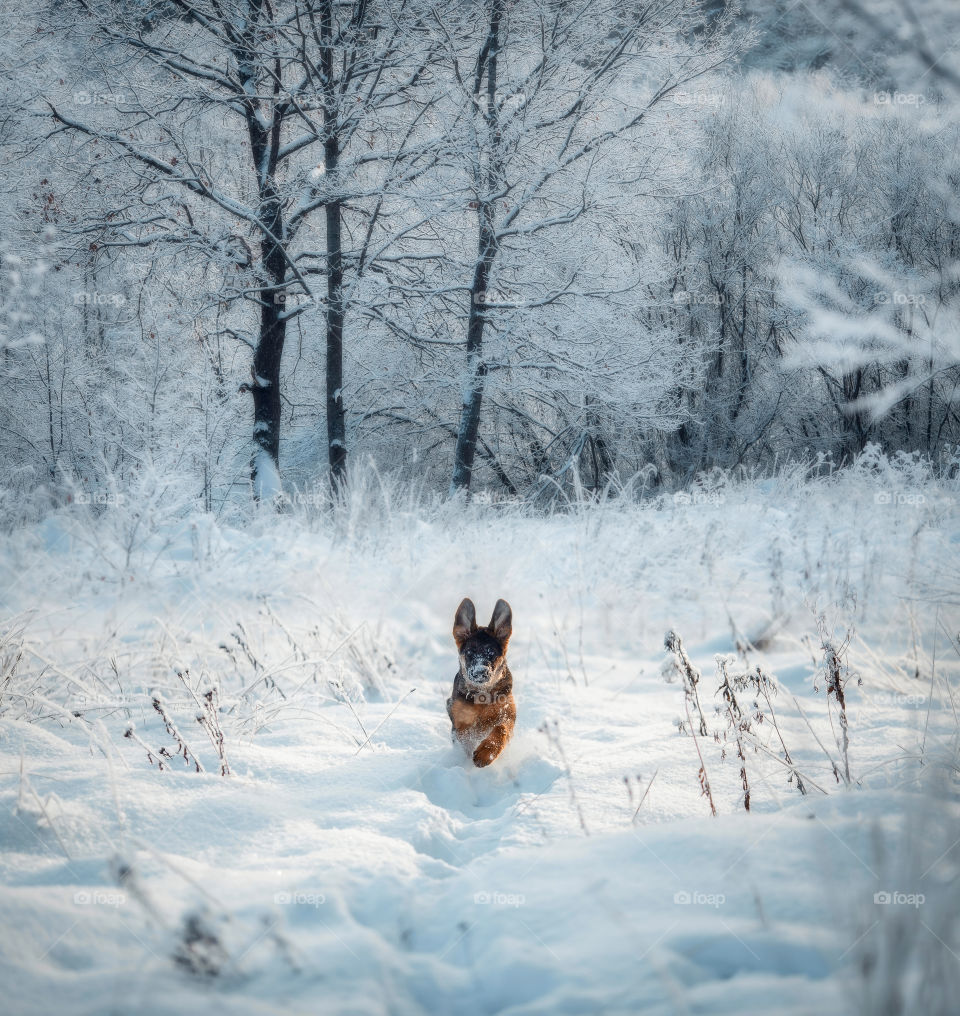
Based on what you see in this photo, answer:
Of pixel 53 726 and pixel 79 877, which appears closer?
pixel 79 877

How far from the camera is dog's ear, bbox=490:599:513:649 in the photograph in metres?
2.51

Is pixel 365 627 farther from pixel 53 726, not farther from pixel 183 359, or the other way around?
pixel 183 359

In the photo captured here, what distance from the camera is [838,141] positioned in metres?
13.2

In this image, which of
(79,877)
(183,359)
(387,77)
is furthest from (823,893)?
(183,359)

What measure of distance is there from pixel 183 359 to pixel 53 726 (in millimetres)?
10940

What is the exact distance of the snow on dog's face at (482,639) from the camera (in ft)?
7.97

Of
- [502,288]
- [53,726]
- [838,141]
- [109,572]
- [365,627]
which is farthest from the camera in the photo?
[838,141]
